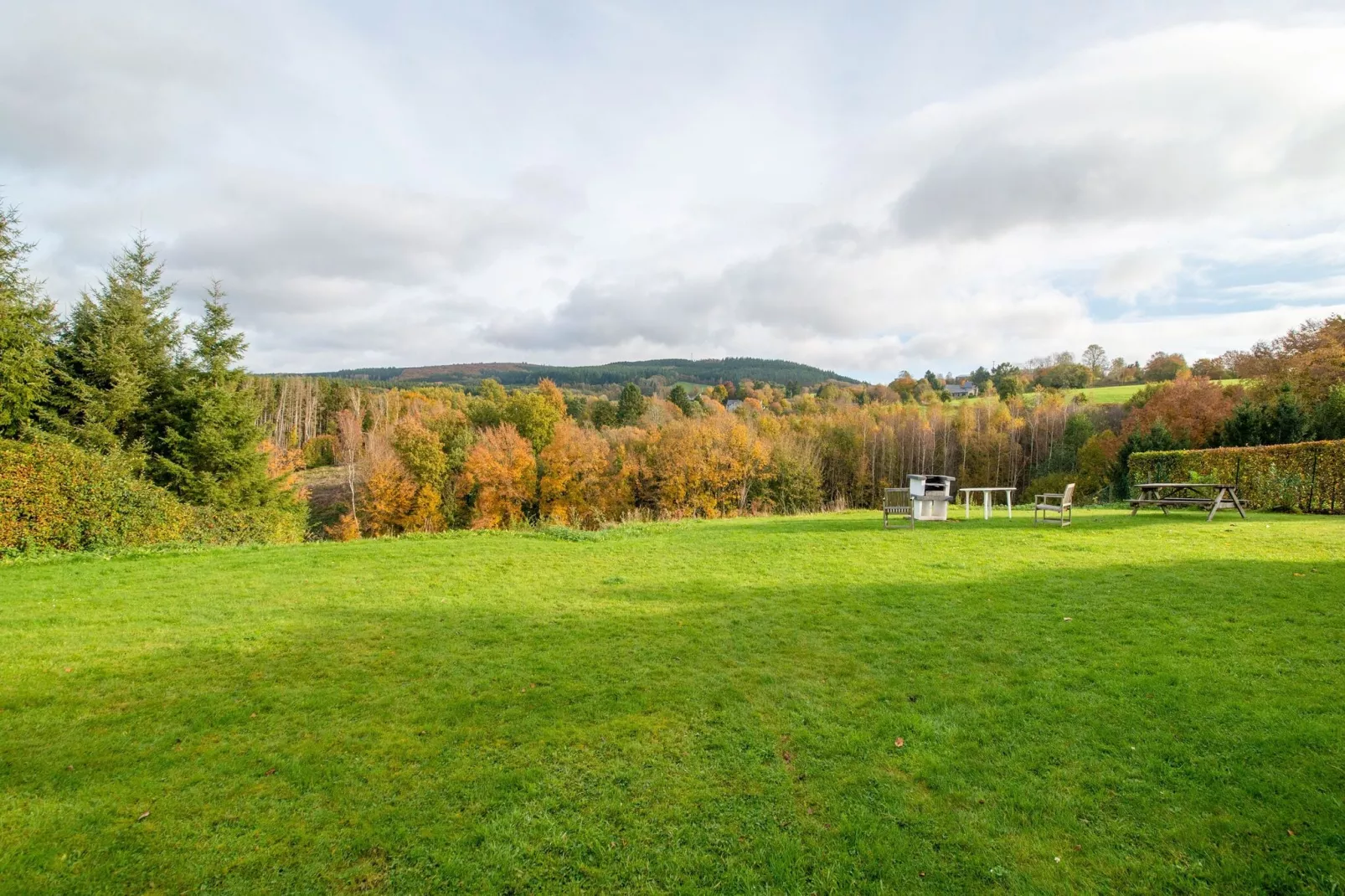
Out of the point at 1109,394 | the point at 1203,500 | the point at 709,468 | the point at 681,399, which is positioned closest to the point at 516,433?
the point at 709,468

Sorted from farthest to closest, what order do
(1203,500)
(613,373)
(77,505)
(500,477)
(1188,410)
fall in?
(613,373)
(500,477)
(1188,410)
(1203,500)
(77,505)

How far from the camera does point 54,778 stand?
3.63 m

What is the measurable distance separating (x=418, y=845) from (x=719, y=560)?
774 centimetres

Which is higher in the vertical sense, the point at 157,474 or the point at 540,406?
the point at 540,406

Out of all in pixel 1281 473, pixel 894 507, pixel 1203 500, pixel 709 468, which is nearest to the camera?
pixel 1203 500

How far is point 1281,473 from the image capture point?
15008 mm

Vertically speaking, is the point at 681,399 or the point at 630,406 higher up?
the point at 681,399

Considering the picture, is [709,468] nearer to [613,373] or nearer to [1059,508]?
[1059,508]

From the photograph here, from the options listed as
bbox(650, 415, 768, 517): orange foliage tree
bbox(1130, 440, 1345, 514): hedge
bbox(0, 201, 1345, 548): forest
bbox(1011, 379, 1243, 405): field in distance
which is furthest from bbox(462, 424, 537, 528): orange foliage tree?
bbox(1011, 379, 1243, 405): field in distance

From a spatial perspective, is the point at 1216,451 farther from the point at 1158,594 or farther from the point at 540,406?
the point at 540,406

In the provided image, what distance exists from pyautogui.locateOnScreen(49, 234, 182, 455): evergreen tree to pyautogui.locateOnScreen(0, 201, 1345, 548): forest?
56 mm

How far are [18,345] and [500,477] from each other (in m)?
28.5

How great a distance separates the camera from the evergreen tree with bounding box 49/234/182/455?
51.5 feet

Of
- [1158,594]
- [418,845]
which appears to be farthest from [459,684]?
[1158,594]
